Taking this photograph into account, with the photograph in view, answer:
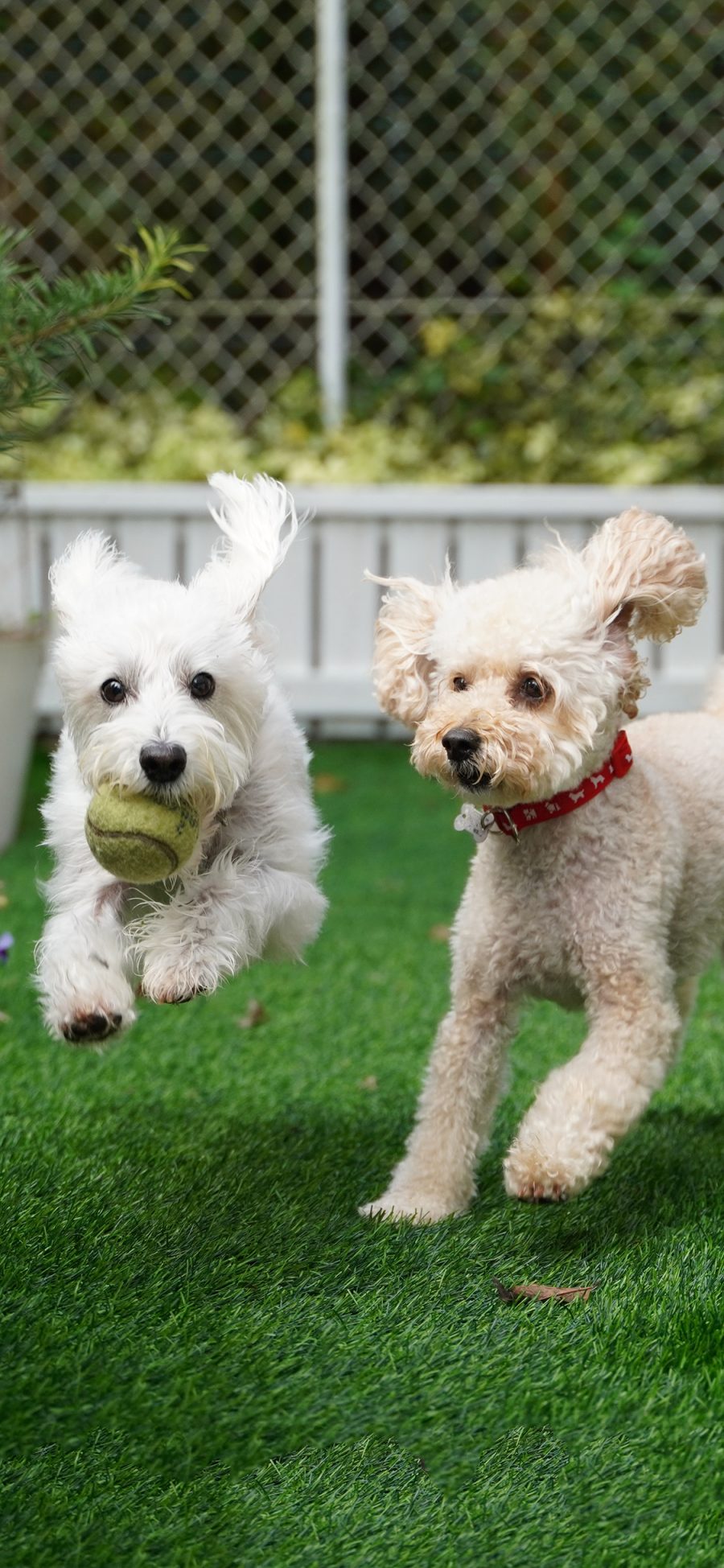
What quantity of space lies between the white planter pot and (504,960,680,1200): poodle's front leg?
3571mm

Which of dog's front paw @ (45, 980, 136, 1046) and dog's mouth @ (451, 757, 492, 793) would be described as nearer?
dog's front paw @ (45, 980, 136, 1046)

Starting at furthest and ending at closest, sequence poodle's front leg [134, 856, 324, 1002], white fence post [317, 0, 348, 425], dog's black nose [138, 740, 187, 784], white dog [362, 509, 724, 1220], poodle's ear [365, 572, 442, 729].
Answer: white fence post [317, 0, 348, 425] < poodle's ear [365, 572, 442, 729] < white dog [362, 509, 724, 1220] < poodle's front leg [134, 856, 324, 1002] < dog's black nose [138, 740, 187, 784]

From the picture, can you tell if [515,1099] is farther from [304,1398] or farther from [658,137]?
[658,137]

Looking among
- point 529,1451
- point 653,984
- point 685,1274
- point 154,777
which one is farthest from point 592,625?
point 529,1451

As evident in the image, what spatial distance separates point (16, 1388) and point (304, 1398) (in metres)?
0.39

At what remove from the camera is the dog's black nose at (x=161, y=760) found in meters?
2.40

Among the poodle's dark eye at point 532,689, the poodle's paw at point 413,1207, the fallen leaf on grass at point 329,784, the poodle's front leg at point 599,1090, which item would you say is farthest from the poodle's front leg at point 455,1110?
the fallen leaf on grass at point 329,784

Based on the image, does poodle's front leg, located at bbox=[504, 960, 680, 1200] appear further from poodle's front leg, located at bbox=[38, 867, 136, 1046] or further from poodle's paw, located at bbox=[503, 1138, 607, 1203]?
poodle's front leg, located at bbox=[38, 867, 136, 1046]

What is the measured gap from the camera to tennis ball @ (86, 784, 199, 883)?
2412 mm

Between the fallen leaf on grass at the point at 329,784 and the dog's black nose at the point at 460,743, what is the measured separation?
461 cm

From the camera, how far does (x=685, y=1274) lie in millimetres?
2609

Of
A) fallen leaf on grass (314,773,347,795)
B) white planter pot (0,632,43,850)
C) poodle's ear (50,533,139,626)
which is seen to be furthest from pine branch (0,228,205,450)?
fallen leaf on grass (314,773,347,795)

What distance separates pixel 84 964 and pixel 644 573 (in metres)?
1.12

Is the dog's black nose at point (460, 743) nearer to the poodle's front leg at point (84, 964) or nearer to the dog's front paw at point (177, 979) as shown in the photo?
the dog's front paw at point (177, 979)
